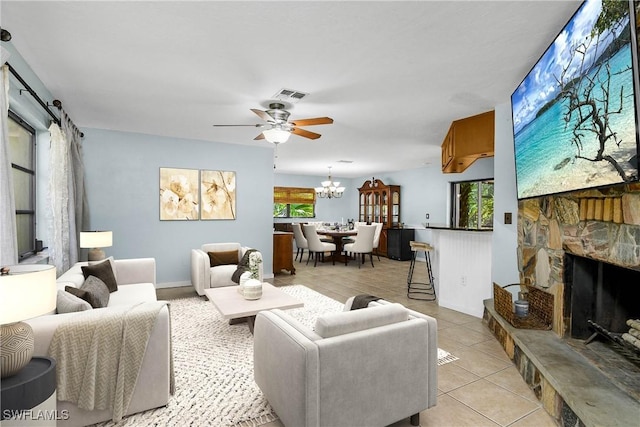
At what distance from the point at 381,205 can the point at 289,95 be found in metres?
6.58

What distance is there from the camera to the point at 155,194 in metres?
5.11

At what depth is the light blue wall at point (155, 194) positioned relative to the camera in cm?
479

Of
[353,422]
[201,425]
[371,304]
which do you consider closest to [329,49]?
[371,304]

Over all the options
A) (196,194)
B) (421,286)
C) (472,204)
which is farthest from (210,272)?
(472,204)

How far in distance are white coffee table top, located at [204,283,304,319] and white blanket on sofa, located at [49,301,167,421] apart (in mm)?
937

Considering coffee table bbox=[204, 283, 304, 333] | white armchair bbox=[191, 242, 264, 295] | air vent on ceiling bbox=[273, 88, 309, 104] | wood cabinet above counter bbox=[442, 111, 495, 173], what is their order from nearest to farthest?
coffee table bbox=[204, 283, 304, 333] < air vent on ceiling bbox=[273, 88, 309, 104] < wood cabinet above counter bbox=[442, 111, 495, 173] < white armchair bbox=[191, 242, 264, 295]

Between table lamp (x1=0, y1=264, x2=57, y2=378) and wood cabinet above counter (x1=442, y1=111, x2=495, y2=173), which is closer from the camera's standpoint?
table lamp (x1=0, y1=264, x2=57, y2=378)

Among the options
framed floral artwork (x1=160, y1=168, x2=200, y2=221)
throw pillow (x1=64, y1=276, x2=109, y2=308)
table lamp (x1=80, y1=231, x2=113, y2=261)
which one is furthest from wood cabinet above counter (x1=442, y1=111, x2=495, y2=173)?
table lamp (x1=80, y1=231, x2=113, y2=261)

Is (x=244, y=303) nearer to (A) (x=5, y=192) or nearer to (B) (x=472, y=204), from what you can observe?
(A) (x=5, y=192)

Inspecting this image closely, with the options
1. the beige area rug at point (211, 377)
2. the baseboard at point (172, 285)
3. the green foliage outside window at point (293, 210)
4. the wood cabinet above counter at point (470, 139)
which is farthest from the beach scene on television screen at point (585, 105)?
the green foliage outside window at point (293, 210)

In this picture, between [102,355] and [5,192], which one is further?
[5,192]

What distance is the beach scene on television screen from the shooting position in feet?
4.84

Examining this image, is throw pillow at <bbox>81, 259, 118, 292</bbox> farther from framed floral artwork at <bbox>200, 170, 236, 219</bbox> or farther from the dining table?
the dining table

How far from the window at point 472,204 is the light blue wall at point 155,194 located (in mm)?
4460
